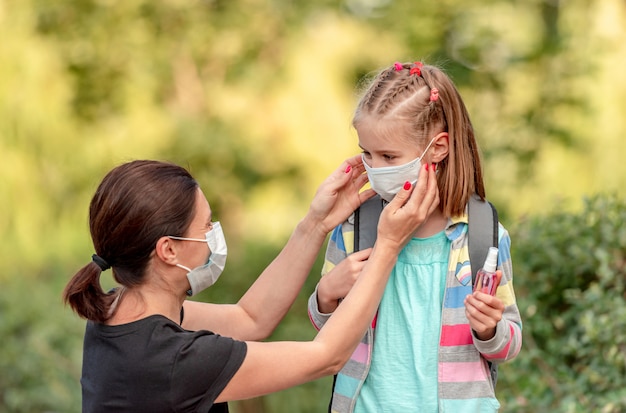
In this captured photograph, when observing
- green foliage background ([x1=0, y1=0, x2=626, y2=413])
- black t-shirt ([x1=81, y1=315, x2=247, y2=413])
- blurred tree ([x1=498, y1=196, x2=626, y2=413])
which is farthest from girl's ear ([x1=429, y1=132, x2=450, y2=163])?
green foliage background ([x1=0, y1=0, x2=626, y2=413])

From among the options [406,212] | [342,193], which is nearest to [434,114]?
→ [406,212]

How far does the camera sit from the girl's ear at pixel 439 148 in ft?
9.07

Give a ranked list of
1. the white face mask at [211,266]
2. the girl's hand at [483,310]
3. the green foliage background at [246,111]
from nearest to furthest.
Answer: the girl's hand at [483,310], the white face mask at [211,266], the green foliage background at [246,111]

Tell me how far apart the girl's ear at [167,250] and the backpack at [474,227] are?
1.89ft

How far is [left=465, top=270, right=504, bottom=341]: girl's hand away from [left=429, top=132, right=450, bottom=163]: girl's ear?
46cm

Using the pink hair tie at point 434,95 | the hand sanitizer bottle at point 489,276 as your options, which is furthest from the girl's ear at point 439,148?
the hand sanitizer bottle at point 489,276

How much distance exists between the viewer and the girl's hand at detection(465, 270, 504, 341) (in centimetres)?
250

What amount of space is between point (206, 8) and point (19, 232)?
3.13 metres

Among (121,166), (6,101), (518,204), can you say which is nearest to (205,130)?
(6,101)

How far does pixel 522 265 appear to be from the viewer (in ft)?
14.6

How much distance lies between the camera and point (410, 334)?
2.73m

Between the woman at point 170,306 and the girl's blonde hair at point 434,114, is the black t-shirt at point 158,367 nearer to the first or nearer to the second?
the woman at point 170,306

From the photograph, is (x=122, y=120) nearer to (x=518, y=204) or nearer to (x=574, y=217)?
(x=518, y=204)

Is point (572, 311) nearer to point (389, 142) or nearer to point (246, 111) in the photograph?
point (389, 142)
